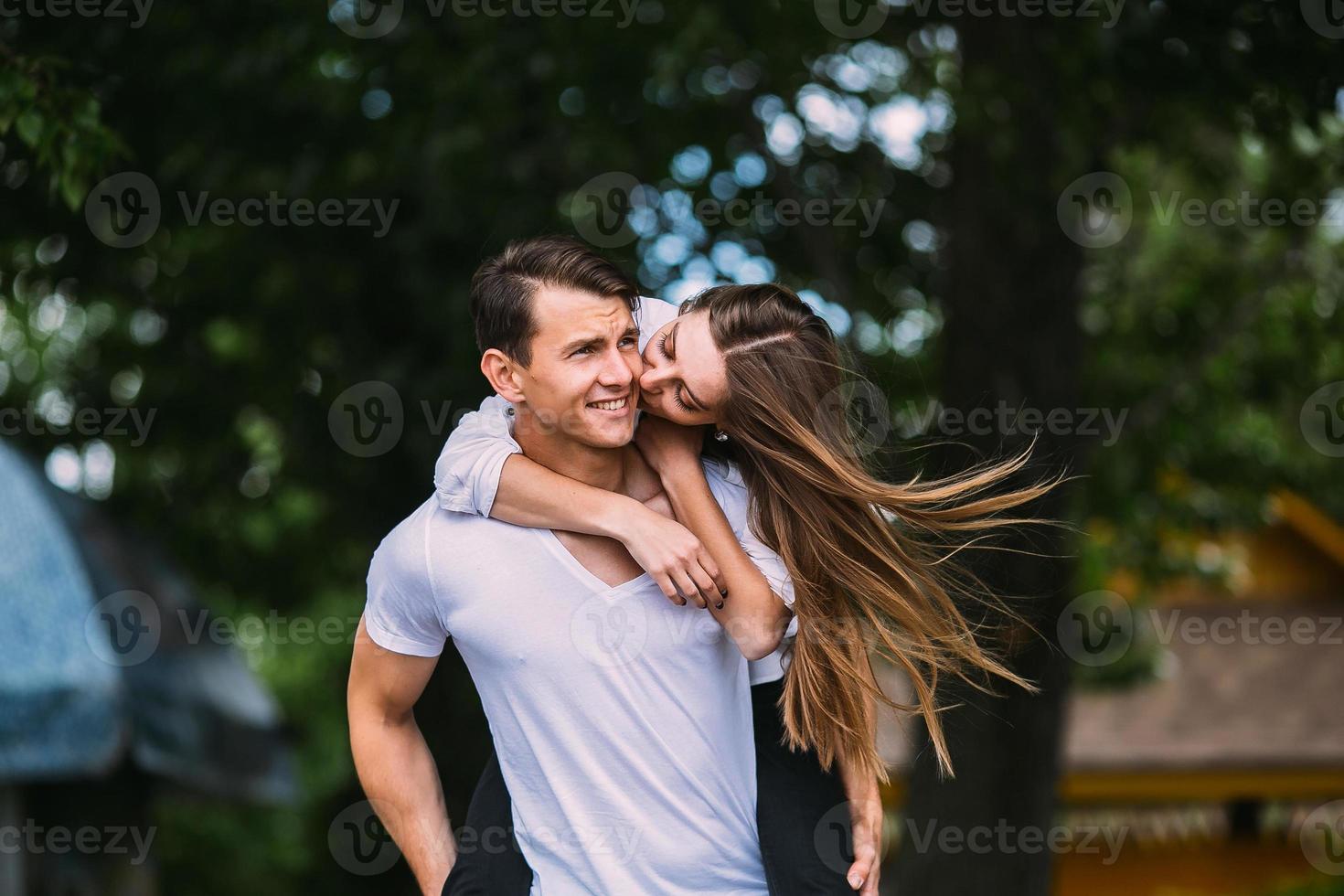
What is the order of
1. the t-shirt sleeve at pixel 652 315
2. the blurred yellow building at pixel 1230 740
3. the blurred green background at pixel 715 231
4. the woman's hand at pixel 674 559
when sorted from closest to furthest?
the woman's hand at pixel 674 559 < the t-shirt sleeve at pixel 652 315 < the blurred green background at pixel 715 231 < the blurred yellow building at pixel 1230 740

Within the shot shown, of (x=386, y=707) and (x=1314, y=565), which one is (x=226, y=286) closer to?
(x=386, y=707)

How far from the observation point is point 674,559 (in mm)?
2836

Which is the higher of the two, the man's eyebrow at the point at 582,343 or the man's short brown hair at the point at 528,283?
the man's short brown hair at the point at 528,283

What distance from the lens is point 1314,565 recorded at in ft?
63.1

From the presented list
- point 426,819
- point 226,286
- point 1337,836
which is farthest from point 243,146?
point 1337,836

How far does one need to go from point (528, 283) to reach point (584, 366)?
0.21m

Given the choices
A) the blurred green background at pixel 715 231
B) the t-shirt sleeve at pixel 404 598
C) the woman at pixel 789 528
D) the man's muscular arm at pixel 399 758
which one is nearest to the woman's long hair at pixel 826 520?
the woman at pixel 789 528

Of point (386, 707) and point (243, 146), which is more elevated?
point (243, 146)

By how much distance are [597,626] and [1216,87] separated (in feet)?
13.5

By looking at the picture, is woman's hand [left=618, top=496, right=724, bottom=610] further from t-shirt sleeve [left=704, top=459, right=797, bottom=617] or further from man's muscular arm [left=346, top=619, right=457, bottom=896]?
man's muscular arm [left=346, top=619, right=457, bottom=896]

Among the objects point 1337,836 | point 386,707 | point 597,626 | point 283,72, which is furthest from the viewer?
point 1337,836

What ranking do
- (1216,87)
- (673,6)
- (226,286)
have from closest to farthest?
(1216,87)
(673,6)
(226,286)

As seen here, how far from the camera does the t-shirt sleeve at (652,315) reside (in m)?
3.18

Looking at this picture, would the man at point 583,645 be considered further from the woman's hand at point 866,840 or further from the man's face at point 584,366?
the woman's hand at point 866,840
